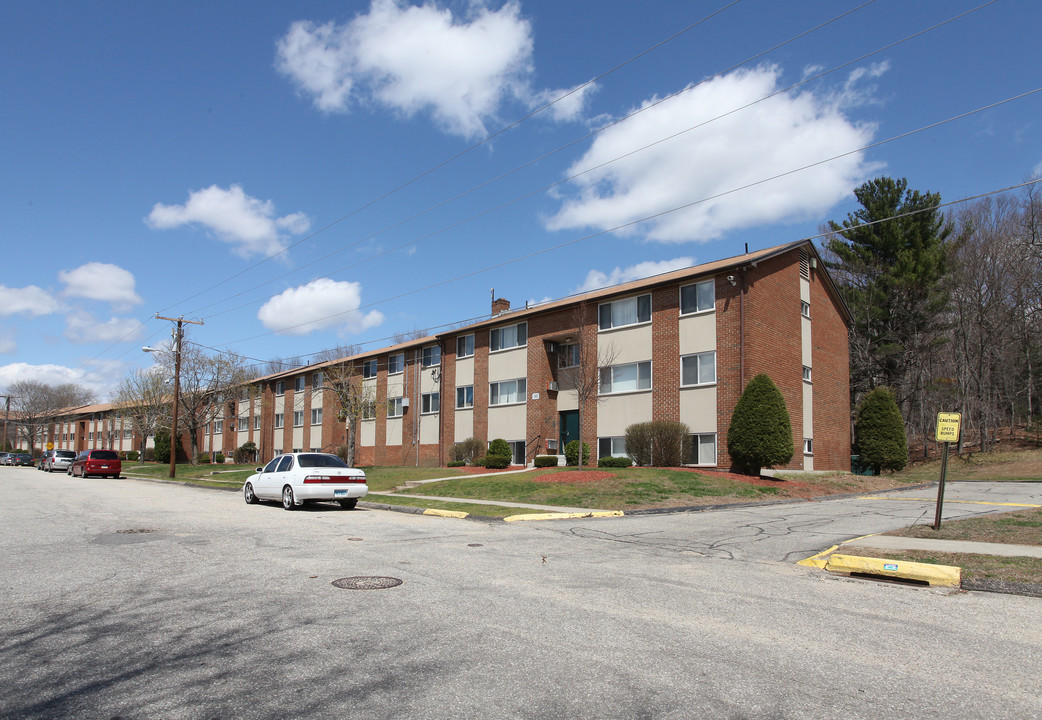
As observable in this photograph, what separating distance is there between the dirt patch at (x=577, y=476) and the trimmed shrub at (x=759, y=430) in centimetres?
510

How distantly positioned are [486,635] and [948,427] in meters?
9.69

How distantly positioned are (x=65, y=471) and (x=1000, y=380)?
2629 inches

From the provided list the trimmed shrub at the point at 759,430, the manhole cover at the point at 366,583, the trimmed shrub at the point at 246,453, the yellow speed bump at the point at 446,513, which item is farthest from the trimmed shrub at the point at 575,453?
the trimmed shrub at the point at 246,453

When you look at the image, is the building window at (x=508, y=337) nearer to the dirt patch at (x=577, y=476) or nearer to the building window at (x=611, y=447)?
the building window at (x=611, y=447)

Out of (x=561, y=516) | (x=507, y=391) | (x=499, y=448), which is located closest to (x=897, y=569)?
(x=561, y=516)

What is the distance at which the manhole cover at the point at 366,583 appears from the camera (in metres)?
7.32

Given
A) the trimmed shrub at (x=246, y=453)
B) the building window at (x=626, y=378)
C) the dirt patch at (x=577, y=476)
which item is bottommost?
the trimmed shrub at (x=246, y=453)

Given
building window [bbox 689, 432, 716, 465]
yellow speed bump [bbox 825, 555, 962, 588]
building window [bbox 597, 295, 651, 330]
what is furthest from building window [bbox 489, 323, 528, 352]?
yellow speed bump [bbox 825, 555, 962, 588]

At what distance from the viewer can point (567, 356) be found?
110 ft

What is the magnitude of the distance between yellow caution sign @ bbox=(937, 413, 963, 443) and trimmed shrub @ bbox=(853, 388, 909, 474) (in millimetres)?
23343

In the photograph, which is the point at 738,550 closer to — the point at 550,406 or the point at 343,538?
the point at 343,538

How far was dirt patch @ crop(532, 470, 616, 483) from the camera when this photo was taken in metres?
21.3

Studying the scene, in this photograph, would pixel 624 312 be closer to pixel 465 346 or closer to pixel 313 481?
pixel 465 346

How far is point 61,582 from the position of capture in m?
7.45
